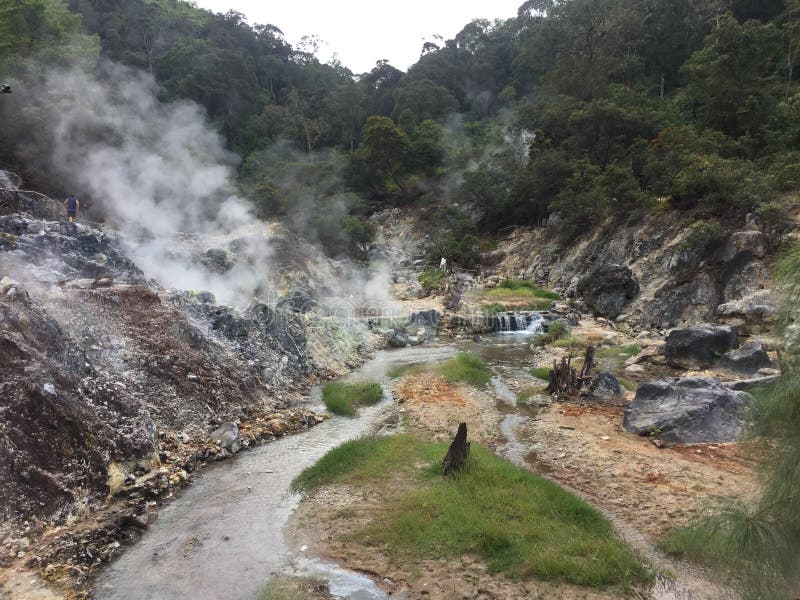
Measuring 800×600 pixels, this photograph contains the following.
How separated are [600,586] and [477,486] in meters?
2.11

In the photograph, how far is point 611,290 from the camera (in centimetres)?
2306

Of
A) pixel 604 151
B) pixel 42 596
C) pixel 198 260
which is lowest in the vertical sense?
pixel 42 596

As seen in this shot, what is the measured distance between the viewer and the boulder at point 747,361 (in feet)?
38.9

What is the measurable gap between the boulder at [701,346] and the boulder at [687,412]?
14.3 feet

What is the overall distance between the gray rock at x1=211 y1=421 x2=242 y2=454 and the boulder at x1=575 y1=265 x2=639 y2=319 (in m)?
18.6

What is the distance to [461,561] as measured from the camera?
5.47 meters

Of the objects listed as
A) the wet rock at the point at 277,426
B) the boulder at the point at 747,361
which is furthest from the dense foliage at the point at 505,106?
the wet rock at the point at 277,426

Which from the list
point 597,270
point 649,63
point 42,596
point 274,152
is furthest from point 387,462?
point 649,63

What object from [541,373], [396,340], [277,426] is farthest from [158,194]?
[541,373]

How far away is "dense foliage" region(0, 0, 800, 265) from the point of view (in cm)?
2564

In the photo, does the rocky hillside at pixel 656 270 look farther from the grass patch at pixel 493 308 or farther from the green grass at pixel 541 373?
the green grass at pixel 541 373

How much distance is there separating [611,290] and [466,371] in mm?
12384

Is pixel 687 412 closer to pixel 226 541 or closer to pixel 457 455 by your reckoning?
pixel 457 455

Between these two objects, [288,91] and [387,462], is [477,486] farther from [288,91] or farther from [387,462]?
[288,91]
